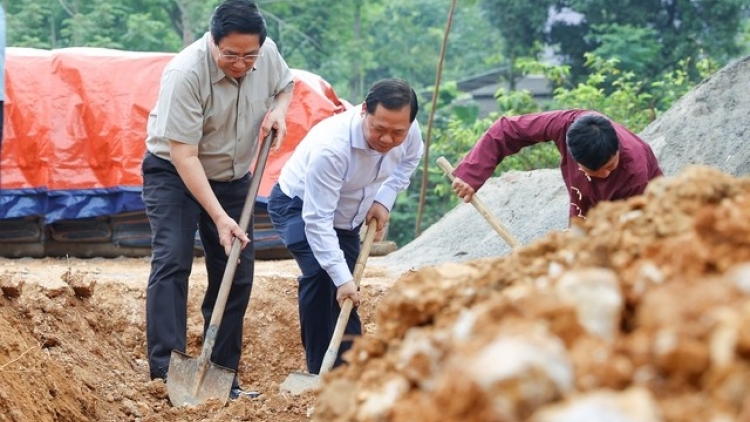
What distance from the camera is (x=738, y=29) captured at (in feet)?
64.8

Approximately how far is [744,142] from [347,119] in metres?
4.77

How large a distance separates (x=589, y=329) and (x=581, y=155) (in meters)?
3.00

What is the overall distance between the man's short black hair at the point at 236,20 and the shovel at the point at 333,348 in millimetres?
1127

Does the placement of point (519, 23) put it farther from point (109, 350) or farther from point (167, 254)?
point (167, 254)

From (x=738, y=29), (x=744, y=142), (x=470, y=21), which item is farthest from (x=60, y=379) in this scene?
(x=470, y=21)

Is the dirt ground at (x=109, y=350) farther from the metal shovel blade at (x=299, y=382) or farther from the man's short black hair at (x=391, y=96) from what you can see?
the man's short black hair at (x=391, y=96)

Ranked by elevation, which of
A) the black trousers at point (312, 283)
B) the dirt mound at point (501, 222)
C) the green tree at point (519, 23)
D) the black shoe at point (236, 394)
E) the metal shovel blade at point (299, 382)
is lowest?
the green tree at point (519, 23)

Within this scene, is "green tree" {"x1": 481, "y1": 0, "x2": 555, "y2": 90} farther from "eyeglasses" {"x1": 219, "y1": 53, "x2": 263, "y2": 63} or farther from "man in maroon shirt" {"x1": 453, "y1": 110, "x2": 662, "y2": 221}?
"eyeglasses" {"x1": 219, "y1": 53, "x2": 263, "y2": 63}

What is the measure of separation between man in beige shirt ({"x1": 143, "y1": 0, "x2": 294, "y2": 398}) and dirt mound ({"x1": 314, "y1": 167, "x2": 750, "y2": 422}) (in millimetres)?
2725

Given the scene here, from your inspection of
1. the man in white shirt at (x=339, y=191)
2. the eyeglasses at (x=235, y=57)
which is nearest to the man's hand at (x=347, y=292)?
the man in white shirt at (x=339, y=191)

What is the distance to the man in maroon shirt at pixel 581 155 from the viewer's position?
4.67m

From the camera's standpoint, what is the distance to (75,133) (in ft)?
32.4

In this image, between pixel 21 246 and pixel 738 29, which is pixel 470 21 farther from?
pixel 21 246

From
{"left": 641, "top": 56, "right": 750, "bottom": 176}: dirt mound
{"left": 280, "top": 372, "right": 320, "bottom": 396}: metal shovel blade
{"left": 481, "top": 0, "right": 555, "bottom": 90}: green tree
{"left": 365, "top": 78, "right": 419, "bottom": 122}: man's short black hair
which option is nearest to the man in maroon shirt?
{"left": 365, "top": 78, "right": 419, "bottom": 122}: man's short black hair
